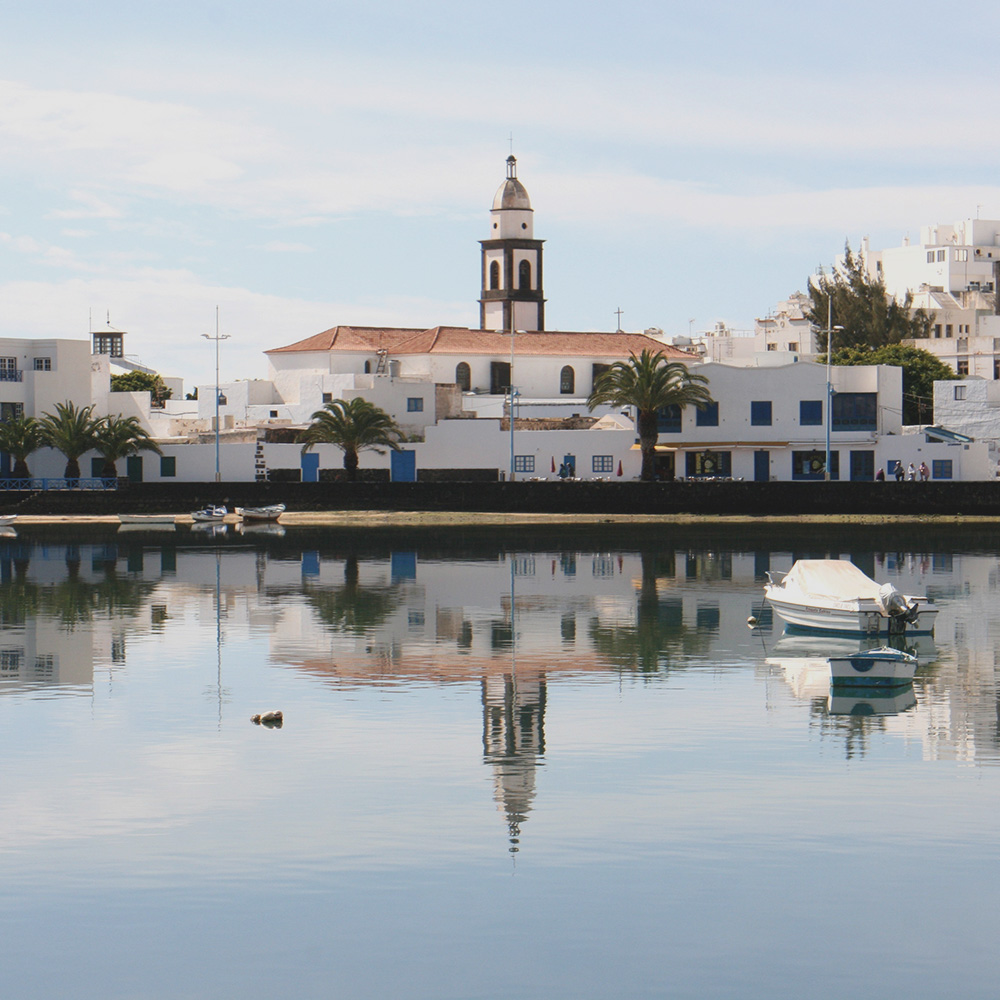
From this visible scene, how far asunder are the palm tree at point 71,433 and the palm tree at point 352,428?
13.0 meters

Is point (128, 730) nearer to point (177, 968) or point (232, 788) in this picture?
point (232, 788)

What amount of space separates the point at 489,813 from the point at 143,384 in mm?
115997

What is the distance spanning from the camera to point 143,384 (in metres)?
130

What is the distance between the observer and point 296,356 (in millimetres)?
107812

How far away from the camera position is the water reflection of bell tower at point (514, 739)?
65.2ft

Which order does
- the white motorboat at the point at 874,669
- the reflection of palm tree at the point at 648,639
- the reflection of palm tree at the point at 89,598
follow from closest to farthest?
the white motorboat at the point at 874,669, the reflection of palm tree at the point at 648,639, the reflection of palm tree at the point at 89,598

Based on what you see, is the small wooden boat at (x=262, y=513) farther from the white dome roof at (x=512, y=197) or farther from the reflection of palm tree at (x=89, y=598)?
the white dome roof at (x=512, y=197)

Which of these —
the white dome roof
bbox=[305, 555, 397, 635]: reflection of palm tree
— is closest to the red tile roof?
the white dome roof

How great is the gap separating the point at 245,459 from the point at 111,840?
73975 millimetres

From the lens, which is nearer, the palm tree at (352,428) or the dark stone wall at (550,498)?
the dark stone wall at (550,498)

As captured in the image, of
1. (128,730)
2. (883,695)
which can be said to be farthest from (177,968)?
(883,695)

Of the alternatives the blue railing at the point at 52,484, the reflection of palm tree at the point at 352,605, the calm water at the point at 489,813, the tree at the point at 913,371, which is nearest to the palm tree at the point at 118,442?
the blue railing at the point at 52,484

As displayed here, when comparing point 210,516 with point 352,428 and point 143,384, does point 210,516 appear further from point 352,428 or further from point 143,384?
point 143,384

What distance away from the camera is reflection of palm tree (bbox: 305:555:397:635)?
131 ft
